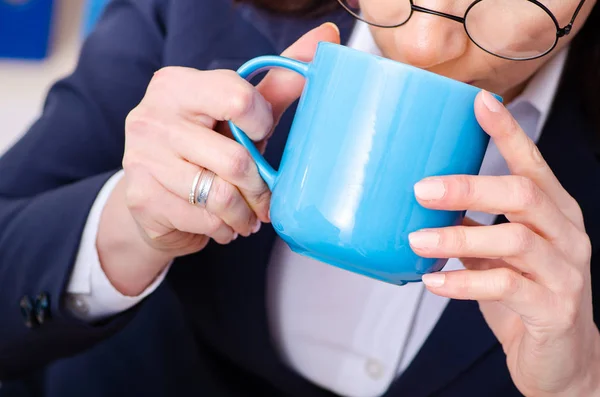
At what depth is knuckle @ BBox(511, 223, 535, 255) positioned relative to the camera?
619mm

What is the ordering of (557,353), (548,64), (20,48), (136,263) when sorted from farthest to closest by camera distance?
(20,48)
(548,64)
(136,263)
(557,353)

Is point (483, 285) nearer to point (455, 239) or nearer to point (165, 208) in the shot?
point (455, 239)

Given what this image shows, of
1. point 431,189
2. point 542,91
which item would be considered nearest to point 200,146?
point 431,189

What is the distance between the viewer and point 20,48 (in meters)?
2.17

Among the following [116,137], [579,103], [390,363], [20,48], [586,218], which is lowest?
[20,48]

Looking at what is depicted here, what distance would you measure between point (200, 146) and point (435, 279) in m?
0.28

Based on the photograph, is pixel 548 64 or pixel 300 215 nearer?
pixel 300 215

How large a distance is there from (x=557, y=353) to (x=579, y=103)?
0.49 metres

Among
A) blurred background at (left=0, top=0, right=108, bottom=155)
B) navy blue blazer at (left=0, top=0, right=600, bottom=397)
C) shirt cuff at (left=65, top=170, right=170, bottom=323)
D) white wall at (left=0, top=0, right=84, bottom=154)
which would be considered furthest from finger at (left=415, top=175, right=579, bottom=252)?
white wall at (left=0, top=0, right=84, bottom=154)

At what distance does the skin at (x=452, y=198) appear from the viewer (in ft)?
2.03

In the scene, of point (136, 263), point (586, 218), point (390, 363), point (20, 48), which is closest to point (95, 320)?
point (136, 263)

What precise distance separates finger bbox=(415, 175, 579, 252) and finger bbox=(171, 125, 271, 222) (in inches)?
7.5

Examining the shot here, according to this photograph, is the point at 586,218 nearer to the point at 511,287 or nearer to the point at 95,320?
the point at 511,287

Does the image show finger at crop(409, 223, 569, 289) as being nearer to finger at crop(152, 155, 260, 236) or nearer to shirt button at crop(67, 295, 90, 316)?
finger at crop(152, 155, 260, 236)
